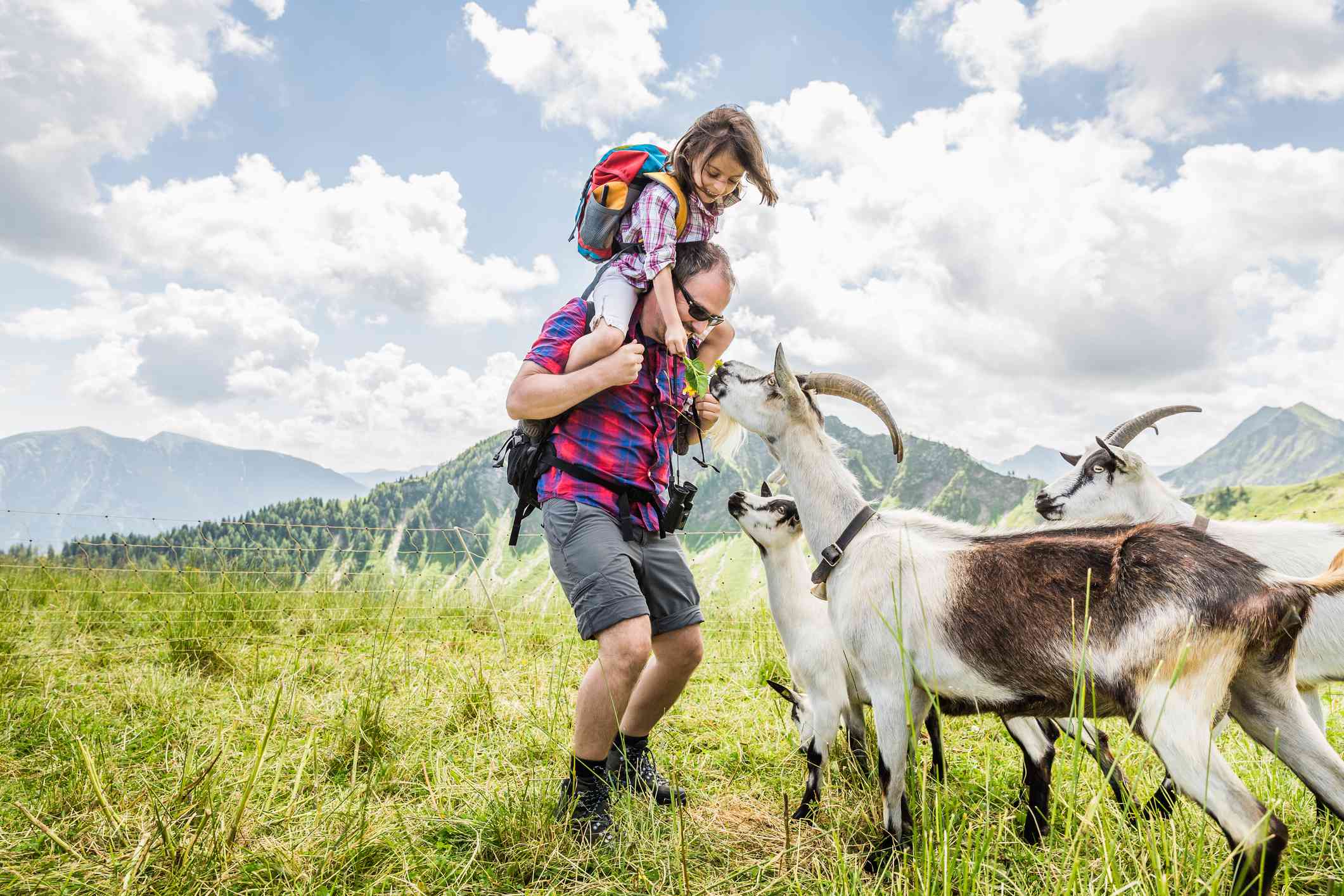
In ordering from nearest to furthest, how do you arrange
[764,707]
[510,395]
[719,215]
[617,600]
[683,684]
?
[617,600] < [510,395] < [683,684] < [719,215] < [764,707]

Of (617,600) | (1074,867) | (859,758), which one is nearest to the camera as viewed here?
(1074,867)

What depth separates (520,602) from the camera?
9.39m

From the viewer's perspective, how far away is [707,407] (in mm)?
3787

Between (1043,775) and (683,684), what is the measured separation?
1.76 metres

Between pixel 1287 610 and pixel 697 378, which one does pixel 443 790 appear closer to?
pixel 697 378

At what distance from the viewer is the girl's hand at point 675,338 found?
3391mm

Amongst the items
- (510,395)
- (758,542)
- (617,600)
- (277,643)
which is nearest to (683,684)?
(617,600)

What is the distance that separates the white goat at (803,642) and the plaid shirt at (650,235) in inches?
63.6

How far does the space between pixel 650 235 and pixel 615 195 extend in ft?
1.27

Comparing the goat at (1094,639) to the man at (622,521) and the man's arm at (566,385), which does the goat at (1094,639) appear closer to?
the man at (622,521)

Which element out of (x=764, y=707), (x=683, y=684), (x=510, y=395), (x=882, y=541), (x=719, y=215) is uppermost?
(x=719, y=215)

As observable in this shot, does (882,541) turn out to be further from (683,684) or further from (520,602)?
(520,602)

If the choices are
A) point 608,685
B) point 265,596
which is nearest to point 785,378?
point 608,685

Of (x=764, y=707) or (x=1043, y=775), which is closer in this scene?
(x=1043, y=775)
